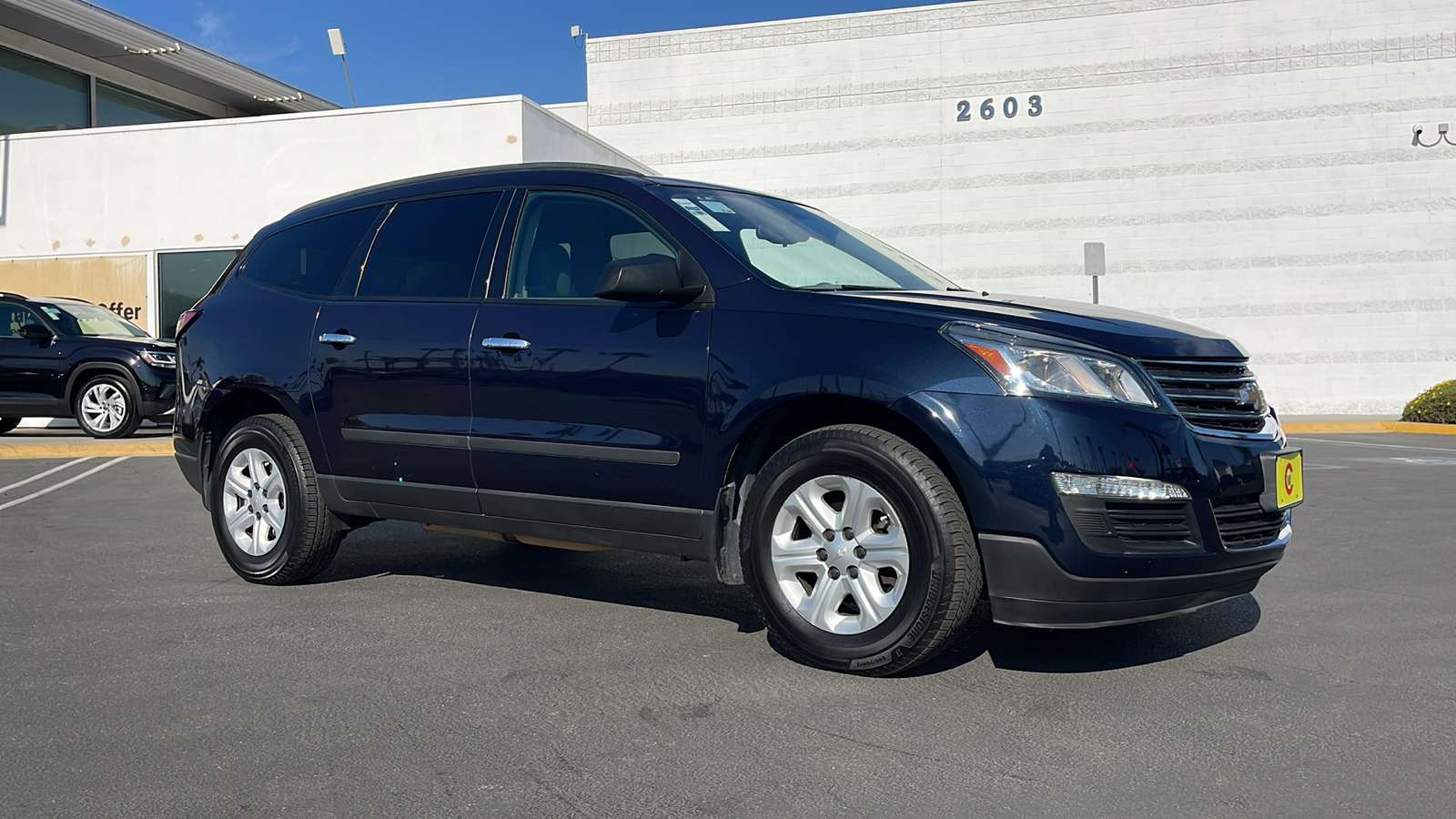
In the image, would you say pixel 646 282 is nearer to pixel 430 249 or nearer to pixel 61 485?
pixel 430 249

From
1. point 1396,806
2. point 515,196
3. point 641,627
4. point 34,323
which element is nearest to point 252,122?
point 34,323

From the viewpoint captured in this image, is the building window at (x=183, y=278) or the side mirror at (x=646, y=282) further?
the building window at (x=183, y=278)

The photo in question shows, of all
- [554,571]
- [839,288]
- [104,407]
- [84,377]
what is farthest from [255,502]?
[84,377]

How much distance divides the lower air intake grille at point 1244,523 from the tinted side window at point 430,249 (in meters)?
2.93

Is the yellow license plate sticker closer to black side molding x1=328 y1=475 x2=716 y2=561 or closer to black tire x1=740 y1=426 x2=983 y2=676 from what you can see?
black tire x1=740 y1=426 x2=983 y2=676

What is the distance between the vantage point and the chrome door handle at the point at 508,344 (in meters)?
4.66

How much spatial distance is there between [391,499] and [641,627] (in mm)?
1311

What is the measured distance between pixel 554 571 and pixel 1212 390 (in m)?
3.30

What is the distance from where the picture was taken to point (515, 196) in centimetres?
504

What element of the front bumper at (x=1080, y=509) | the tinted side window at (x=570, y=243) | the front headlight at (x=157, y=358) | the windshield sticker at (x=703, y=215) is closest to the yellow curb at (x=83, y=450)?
the front headlight at (x=157, y=358)

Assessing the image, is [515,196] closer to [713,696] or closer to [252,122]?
[713,696]

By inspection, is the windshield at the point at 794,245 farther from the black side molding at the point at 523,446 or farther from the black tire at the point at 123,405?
the black tire at the point at 123,405

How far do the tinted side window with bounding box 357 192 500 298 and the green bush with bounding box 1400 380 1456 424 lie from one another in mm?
16611

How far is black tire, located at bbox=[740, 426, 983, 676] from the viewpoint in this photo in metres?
3.73
